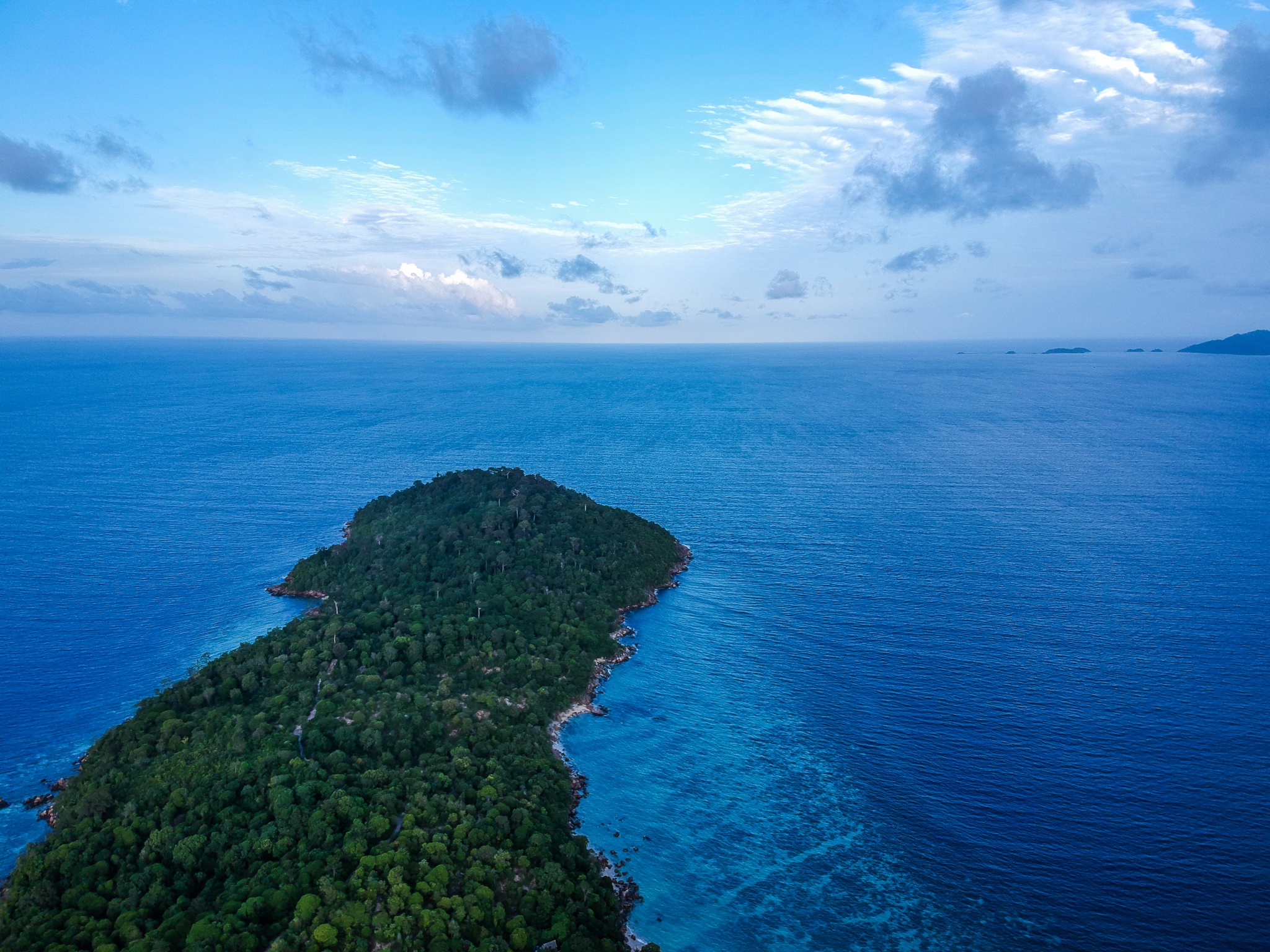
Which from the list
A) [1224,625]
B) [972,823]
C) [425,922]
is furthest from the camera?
[1224,625]

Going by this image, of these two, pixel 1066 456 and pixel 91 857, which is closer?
pixel 91 857

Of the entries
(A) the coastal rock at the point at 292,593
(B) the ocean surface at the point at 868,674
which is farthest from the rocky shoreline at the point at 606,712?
(A) the coastal rock at the point at 292,593

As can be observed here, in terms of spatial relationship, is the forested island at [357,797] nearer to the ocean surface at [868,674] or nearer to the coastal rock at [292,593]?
the ocean surface at [868,674]

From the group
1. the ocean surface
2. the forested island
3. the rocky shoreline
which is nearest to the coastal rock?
the ocean surface

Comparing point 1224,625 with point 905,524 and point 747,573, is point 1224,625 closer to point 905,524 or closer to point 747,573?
point 905,524

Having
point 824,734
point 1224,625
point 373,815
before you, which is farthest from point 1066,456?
point 373,815

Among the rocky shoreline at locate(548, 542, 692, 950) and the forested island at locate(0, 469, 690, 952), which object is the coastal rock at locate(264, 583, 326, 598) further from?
the rocky shoreline at locate(548, 542, 692, 950)
